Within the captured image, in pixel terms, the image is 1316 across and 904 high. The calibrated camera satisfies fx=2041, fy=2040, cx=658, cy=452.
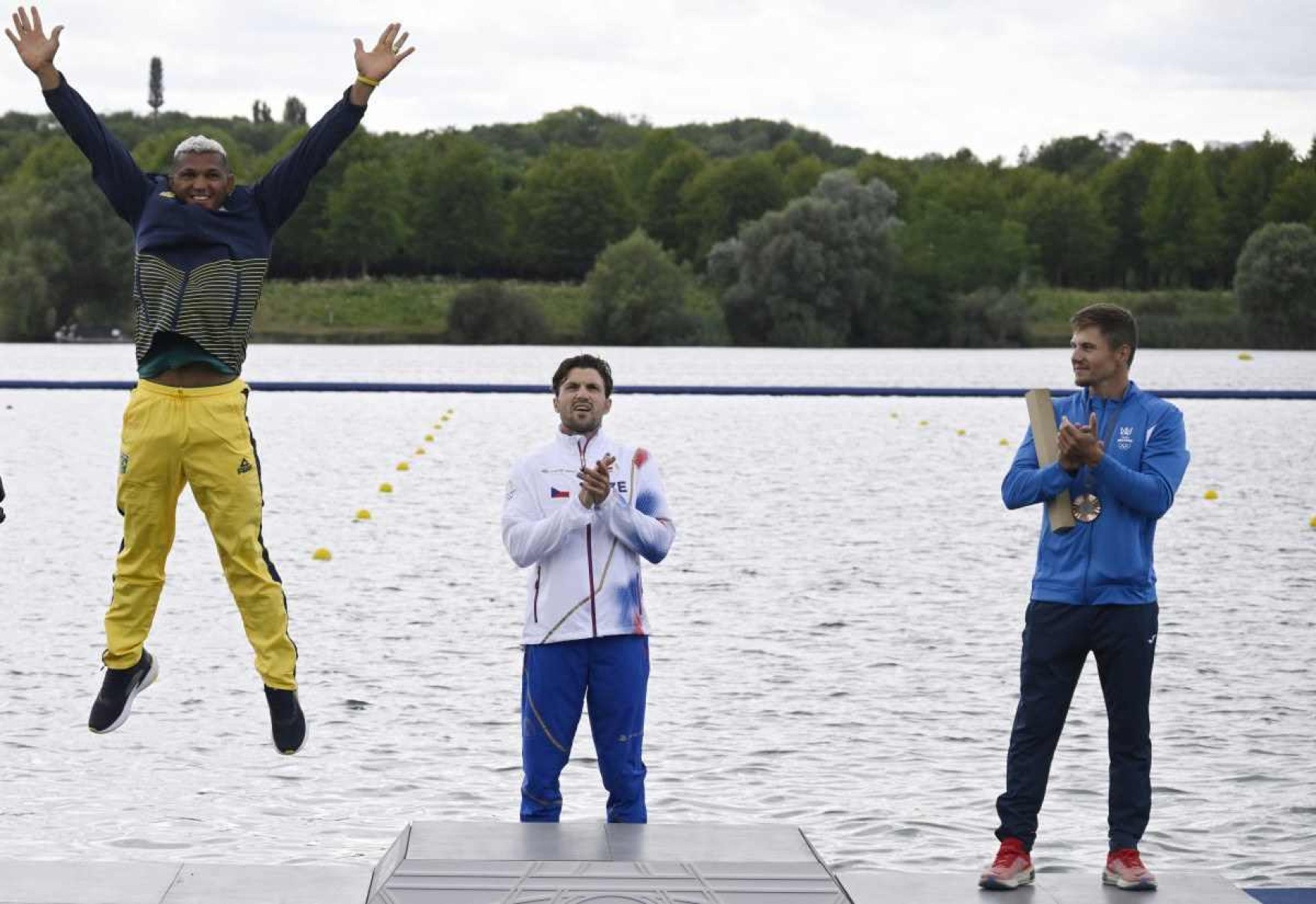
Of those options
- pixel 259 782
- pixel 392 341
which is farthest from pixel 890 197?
pixel 259 782

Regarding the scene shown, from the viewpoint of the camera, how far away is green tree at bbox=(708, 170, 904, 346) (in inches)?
3137

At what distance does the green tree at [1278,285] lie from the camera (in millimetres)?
85000

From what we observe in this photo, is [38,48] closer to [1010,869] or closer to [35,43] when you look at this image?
[35,43]

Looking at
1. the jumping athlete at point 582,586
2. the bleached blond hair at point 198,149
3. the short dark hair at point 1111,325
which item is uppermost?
the bleached blond hair at point 198,149

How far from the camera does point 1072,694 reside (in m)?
6.27

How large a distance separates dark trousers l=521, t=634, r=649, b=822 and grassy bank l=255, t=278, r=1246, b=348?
245 ft

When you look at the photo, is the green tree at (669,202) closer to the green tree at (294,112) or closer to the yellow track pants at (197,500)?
the green tree at (294,112)

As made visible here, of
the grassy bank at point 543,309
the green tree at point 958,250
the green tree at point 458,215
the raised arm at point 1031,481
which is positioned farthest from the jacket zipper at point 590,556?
the green tree at point 458,215

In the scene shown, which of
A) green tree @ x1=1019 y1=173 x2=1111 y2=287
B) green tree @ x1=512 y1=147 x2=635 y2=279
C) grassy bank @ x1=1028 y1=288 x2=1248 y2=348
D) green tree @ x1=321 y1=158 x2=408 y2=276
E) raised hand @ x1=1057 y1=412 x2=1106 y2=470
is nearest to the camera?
raised hand @ x1=1057 y1=412 x2=1106 y2=470

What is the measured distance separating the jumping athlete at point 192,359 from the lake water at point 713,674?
1.55 metres

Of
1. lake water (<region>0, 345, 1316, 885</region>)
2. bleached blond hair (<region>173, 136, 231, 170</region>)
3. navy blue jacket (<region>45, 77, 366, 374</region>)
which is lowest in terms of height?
lake water (<region>0, 345, 1316, 885</region>)

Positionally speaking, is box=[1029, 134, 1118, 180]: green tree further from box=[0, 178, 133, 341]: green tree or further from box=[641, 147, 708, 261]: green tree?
box=[0, 178, 133, 341]: green tree

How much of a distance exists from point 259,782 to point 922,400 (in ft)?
119

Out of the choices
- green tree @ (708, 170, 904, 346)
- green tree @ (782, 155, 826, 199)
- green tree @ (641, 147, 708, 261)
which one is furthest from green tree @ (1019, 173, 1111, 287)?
green tree @ (708, 170, 904, 346)
